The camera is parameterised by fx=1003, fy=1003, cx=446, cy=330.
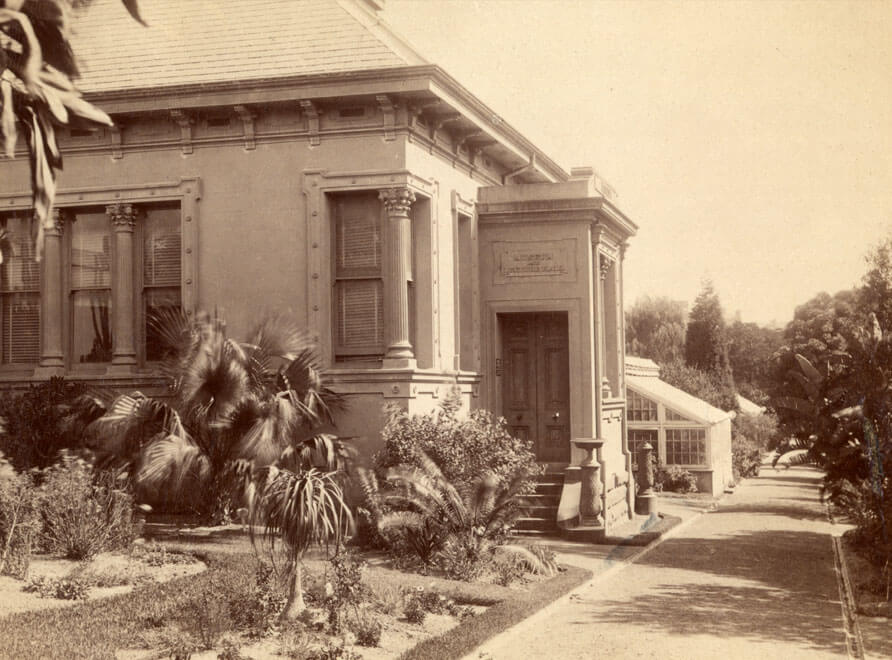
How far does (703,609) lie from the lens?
10.5 metres

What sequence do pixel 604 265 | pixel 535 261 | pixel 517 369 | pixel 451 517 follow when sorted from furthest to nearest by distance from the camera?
pixel 604 265 < pixel 517 369 < pixel 535 261 < pixel 451 517

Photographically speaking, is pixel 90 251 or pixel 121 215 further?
pixel 90 251

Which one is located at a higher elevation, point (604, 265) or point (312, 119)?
point (312, 119)

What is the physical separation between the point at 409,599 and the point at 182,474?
4069 millimetres

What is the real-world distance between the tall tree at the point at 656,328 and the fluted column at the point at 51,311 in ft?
141

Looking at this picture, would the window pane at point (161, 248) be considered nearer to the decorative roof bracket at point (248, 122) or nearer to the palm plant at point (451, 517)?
the decorative roof bracket at point (248, 122)

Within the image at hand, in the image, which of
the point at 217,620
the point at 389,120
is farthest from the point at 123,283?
the point at 217,620

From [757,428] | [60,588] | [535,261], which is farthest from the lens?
[757,428]

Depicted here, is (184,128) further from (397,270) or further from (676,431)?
(676,431)

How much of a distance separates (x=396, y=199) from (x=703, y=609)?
7503mm

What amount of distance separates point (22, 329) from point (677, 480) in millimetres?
17820

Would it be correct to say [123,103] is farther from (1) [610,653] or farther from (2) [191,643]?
(1) [610,653]

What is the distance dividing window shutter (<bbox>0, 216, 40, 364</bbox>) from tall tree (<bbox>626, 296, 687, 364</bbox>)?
140 ft

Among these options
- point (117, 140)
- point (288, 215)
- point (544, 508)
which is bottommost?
point (544, 508)
